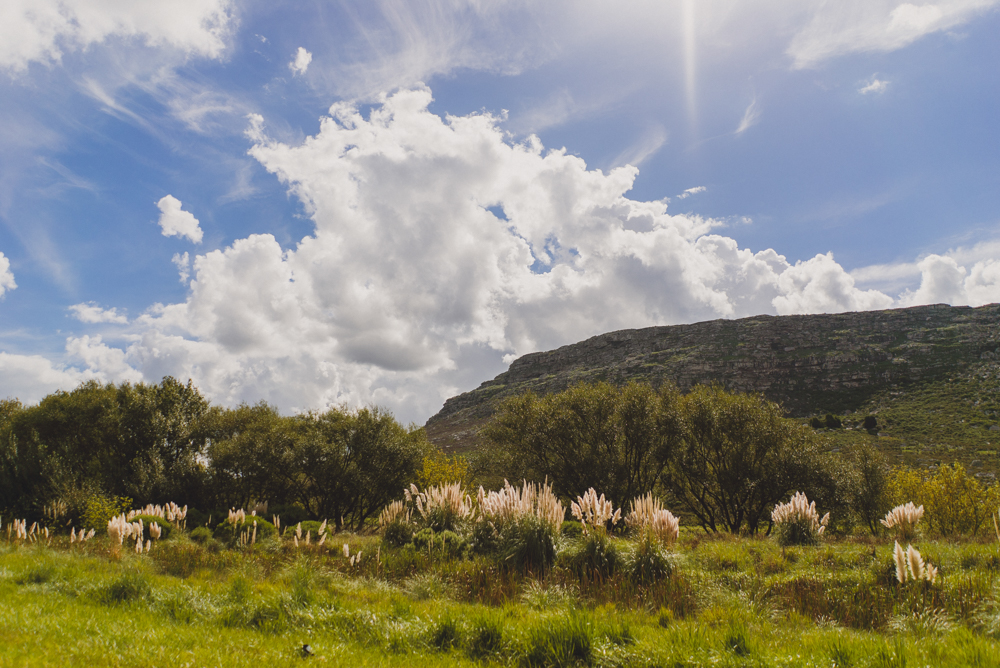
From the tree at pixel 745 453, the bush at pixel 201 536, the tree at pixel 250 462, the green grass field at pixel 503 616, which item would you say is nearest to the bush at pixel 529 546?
the green grass field at pixel 503 616

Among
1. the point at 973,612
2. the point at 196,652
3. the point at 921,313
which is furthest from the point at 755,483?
the point at 921,313

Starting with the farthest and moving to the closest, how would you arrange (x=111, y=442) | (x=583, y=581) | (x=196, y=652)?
(x=111, y=442) → (x=583, y=581) → (x=196, y=652)

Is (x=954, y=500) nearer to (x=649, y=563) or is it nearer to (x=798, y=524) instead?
(x=798, y=524)

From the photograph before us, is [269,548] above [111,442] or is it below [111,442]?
below

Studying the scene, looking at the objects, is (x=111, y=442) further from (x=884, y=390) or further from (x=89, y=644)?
(x=884, y=390)

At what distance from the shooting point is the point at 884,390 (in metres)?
106

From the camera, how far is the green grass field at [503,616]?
4.93 meters

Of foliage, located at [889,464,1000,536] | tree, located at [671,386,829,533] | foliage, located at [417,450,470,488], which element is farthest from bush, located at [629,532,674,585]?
foliage, located at [889,464,1000,536]

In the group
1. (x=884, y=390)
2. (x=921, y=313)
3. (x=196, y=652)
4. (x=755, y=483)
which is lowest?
(x=755, y=483)

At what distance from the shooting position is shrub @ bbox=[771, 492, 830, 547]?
13.9 meters

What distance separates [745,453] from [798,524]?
748 inches

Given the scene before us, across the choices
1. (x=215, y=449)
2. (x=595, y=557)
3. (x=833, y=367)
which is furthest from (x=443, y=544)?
(x=833, y=367)

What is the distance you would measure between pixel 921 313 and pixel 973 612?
19722 centimetres

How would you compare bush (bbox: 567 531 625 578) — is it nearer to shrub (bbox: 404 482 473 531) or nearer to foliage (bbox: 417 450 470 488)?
shrub (bbox: 404 482 473 531)
